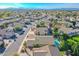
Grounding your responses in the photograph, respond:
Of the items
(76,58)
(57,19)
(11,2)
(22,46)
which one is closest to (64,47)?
(76,58)

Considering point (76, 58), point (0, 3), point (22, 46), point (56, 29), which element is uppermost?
point (0, 3)

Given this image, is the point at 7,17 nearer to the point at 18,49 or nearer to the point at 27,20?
the point at 27,20

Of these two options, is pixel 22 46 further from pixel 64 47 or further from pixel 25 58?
pixel 64 47

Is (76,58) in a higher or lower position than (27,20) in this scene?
lower

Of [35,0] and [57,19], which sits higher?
[35,0]

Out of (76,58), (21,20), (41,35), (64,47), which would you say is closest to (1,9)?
(21,20)

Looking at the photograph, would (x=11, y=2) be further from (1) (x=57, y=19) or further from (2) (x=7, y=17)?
(1) (x=57, y=19)

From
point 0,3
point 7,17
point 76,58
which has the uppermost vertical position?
point 0,3
